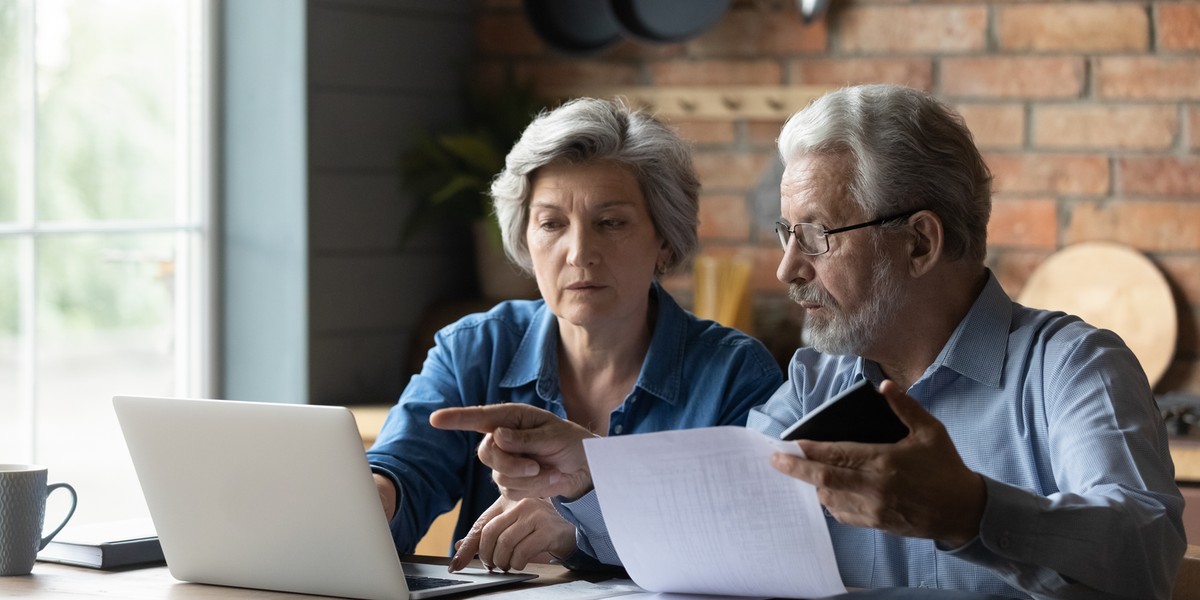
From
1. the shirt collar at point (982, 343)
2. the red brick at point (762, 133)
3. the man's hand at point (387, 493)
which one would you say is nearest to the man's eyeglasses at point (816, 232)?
the shirt collar at point (982, 343)

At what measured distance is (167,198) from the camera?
11.2ft

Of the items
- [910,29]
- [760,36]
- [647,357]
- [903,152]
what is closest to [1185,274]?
[910,29]

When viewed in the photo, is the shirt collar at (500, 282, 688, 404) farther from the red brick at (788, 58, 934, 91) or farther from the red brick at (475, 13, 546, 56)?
the red brick at (475, 13, 546, 56)

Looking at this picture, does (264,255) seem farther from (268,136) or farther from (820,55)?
(820,55)

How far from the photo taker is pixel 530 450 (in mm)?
1662

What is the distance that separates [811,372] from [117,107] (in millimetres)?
1954

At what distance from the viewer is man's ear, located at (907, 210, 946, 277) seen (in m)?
1.78

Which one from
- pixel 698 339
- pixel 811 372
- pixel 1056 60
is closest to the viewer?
pixel 811 372

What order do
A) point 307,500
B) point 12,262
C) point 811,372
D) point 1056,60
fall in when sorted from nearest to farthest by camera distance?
point 307,500 → point 811,372 → point 12,262 → point 1056,60

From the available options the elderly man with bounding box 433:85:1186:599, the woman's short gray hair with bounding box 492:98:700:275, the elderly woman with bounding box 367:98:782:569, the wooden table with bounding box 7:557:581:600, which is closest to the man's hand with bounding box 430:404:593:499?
the elderly man with bounding box 433:85:1186:599

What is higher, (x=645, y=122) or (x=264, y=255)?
(x=645, y=122)

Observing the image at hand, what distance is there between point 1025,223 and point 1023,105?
0.25 m

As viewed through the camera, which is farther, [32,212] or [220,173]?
[220,173]

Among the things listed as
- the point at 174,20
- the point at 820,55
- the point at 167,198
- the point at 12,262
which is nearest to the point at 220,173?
the point at 167,198
